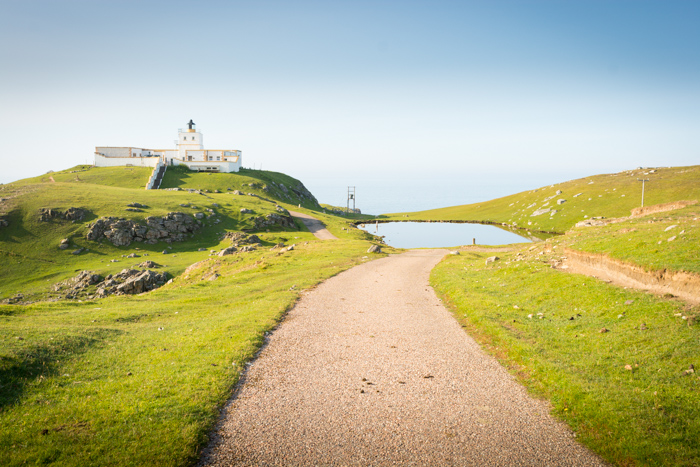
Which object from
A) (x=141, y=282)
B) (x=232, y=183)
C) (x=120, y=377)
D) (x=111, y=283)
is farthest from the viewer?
(x=232, y=183)

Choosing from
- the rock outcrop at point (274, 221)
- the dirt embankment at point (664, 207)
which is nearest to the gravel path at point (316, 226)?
the rock outcrop at point (274, 221)

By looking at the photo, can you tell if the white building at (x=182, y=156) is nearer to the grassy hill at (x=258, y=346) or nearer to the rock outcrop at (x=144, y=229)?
the rock outcrop at (x=144, y=229)

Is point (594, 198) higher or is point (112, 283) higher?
point (594, 198)

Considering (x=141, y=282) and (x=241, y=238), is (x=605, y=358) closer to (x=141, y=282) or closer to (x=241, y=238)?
(x=141, y=282)

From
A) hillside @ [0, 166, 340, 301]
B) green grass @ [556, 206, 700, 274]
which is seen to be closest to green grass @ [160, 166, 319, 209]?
hillside @ [0, 166, 340, 301]

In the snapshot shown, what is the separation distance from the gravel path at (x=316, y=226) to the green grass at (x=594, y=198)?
6029 cm

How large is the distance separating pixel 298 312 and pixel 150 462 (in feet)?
43.6

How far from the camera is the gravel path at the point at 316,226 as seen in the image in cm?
8041

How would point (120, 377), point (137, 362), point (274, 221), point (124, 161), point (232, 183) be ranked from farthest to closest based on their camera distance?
1. point (124, 161)
2. point (232, 183)
3. point (274, 221)
4. point (137, 362)
5. point (120, 377)

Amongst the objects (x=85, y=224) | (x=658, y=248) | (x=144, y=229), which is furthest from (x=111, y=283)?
(x=658, y=248)

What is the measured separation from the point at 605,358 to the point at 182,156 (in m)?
148

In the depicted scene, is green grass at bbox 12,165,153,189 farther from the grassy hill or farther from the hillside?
the grassy hill

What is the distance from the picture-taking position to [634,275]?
56.9ft

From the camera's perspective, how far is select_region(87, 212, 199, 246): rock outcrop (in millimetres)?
66062
